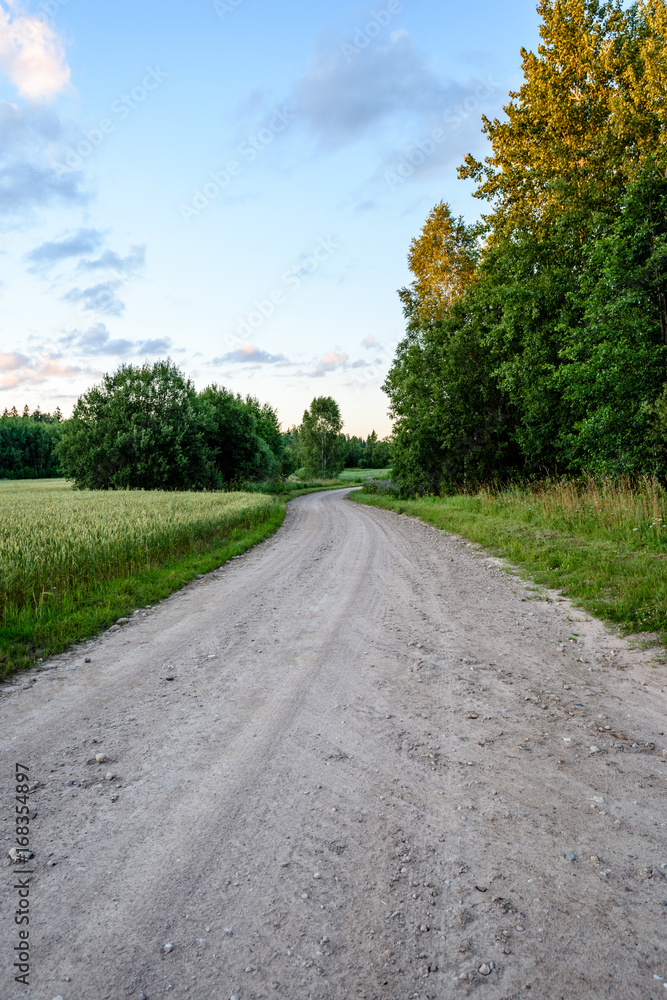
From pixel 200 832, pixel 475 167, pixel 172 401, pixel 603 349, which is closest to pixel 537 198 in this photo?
pixel 475 167

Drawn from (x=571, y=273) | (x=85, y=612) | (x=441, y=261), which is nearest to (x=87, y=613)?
(x=85, y=612)

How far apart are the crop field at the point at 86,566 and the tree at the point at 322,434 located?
226ft

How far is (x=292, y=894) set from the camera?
8.22ft

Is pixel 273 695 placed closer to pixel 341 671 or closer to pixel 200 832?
pixel 341 671

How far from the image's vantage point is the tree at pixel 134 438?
40.6 meters

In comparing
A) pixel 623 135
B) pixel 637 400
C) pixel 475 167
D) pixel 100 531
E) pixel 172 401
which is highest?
pixel 475 167

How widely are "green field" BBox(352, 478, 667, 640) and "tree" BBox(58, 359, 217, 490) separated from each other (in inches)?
1154

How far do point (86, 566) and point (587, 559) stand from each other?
932 centimetres

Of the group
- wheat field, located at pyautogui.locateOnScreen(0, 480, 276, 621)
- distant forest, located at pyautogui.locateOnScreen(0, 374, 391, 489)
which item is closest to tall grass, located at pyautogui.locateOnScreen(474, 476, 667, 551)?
wheat field, located at pyautogui.locateOnScreen(0, 480, 276, 621)

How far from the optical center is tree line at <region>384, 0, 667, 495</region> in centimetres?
1393

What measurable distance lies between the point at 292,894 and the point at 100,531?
32.2 feet

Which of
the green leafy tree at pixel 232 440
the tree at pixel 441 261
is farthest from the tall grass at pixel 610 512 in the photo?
the green leafy tree at pixel 232 440

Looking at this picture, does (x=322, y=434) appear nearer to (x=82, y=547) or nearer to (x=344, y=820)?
(x=82, y=547)

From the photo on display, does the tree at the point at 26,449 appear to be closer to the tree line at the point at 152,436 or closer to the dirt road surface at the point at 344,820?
the tree line at the point at 152,436
